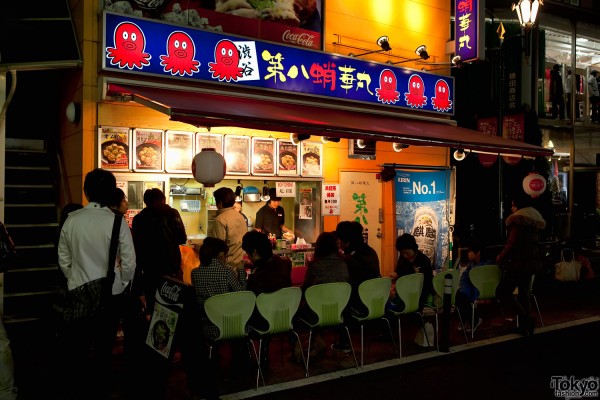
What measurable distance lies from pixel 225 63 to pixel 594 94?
1378cm

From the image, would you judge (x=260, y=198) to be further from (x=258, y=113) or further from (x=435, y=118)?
(x=435, y=118)

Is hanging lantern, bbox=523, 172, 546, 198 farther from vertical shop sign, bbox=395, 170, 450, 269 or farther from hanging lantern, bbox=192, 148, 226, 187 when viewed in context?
hanging lantern, bbox=192, 148, 226, 187

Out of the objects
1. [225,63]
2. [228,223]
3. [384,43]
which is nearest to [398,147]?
[384,43]

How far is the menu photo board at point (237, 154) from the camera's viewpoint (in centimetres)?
918

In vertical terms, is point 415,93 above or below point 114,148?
above

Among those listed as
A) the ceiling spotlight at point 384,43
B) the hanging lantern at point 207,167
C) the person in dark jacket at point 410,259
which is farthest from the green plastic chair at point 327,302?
the ceiling spotlight at point 384,43

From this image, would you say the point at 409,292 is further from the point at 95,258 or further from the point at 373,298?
the point at 95,258

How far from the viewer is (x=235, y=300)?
219 inches

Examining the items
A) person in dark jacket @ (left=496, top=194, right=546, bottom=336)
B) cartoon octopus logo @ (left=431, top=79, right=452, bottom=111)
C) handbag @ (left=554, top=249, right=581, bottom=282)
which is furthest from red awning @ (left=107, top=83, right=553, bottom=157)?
handbag @ (left=554, top=249, right=581, bottom=282)

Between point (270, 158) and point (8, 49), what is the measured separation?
4.48m

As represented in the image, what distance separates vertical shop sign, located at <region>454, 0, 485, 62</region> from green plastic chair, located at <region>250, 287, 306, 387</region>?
7883 millimetres

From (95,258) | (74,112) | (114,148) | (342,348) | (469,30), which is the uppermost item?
(469,30)

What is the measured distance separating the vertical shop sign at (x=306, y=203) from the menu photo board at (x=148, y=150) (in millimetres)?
3235

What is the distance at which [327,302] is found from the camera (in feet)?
20.6
